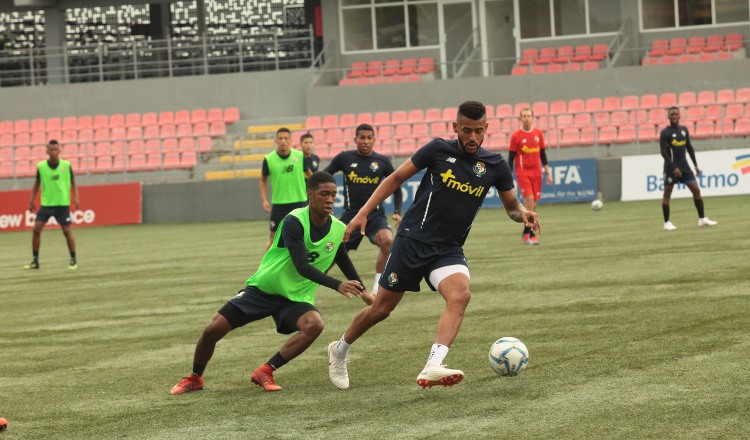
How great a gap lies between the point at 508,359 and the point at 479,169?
128cm

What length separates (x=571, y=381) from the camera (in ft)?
24.8

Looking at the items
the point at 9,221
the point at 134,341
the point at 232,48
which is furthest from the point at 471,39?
the point at 134,341

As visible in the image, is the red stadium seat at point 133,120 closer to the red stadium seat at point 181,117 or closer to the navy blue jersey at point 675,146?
the red stadium seat at point 181,117

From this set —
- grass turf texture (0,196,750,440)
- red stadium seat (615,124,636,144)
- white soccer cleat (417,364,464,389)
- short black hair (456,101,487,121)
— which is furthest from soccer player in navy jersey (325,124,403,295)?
red stadium seat (615,124,636,144)

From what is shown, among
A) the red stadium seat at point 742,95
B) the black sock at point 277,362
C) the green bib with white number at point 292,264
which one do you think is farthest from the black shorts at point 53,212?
the red stadium seat at point 742,95

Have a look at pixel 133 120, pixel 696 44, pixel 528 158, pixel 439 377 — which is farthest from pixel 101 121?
pixel 439 377

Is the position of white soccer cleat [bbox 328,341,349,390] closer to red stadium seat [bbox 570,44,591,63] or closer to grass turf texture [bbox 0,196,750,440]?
grass turf texture [bbox 0,196,750,440]

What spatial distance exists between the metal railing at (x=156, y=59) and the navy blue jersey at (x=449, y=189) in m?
31.3

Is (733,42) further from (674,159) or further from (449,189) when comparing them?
(449,189)

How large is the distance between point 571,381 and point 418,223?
1.46m

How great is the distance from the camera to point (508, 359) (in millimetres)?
7781

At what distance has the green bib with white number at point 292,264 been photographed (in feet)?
27.0

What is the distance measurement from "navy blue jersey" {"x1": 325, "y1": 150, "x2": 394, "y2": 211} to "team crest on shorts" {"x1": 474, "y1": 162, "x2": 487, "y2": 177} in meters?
5.90

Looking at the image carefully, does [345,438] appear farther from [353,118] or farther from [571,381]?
[353,118]
